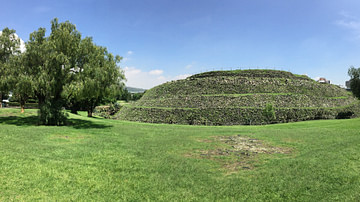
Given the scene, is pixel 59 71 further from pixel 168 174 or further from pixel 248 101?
pixel 248 101

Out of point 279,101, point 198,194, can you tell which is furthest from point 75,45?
point 279,101

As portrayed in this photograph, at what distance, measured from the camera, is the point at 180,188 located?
309 inches

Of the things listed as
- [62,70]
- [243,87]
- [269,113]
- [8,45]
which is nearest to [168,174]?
[62,70]

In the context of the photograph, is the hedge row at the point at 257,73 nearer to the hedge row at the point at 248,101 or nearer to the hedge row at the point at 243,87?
the hedge row at the point at 243,87

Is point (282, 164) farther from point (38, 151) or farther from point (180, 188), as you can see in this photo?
point (38, 151)

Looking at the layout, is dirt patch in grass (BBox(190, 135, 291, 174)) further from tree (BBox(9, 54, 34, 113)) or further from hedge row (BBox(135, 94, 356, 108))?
hedge row (BBox(135, 94, 356, 108))

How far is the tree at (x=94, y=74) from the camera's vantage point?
1966 cm

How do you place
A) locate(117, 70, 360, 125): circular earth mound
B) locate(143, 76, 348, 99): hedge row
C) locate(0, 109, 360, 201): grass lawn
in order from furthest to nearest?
locate(143, 76, 348, 99): hedge row → locate(117, 70, 360, 125): circular earth mound → locate(0, 109, 360, 201): grass lawn

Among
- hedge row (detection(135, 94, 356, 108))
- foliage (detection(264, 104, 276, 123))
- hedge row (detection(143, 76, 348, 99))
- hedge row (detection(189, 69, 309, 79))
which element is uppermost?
hedge row (detection(189, 69, 309, 79))

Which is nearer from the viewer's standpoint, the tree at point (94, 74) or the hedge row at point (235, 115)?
the tree at point (94, 74)

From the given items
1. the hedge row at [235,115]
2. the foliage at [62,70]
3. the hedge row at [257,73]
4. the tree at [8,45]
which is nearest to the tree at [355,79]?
the hedge row at [235,115]

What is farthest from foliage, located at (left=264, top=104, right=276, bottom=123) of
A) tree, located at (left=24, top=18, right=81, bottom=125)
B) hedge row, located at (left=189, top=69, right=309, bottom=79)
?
tree, located at (left=24, top=18, right=81, bottom=125)

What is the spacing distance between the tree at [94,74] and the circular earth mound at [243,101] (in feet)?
86.5

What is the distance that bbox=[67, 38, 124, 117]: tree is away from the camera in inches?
774
